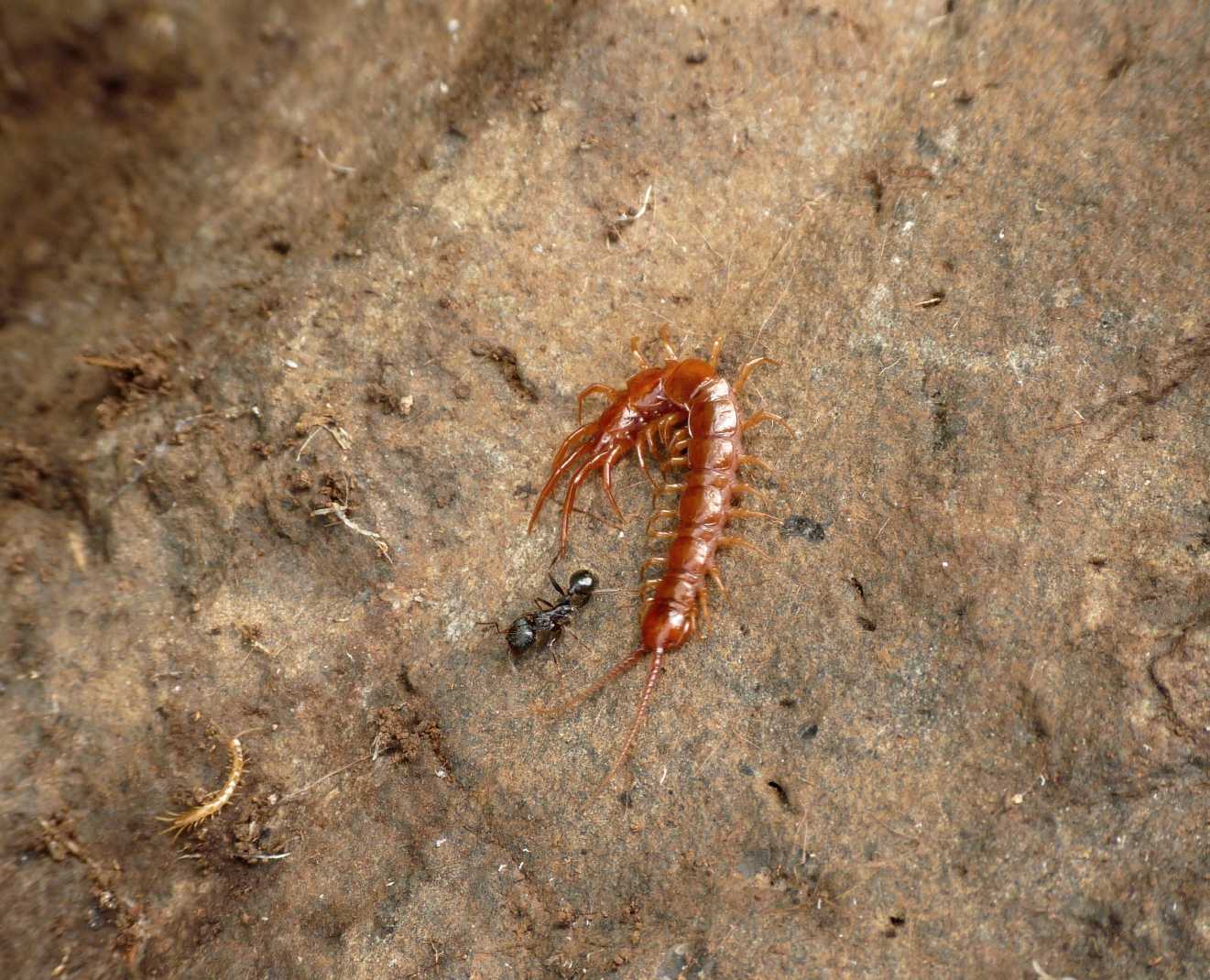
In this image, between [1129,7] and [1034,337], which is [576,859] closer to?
[1034,337]

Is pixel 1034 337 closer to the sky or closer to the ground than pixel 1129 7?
closer to the ground

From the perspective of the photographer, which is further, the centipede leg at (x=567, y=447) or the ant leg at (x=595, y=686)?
the centipede leg at (x=567, y=447)

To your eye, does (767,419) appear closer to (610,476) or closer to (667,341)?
(667,341)

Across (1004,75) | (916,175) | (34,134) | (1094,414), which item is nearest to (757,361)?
(916,175)

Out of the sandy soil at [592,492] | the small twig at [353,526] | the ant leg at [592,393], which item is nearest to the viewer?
the sandy soil at [592,492]

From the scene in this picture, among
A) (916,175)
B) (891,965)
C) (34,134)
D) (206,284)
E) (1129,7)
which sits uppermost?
(1129,7)

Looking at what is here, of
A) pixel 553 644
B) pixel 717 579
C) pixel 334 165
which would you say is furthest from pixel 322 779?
pixel 334 165

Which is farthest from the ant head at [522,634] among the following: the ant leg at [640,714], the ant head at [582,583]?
the ant leg at [640,714]

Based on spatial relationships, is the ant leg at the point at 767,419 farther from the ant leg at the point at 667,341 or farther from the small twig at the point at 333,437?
the small twig at the point at 333,437
